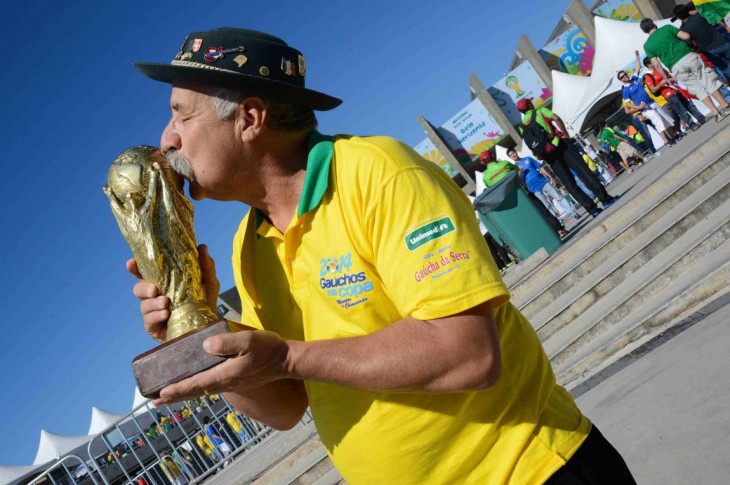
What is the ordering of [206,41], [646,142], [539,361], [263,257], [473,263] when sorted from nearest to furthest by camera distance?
[473,263]
[539,361]
[206,41]
[263,257]
[646,142]

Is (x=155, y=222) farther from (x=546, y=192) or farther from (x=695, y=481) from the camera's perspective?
→ (x=546, y=192)

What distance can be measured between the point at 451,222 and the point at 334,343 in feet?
1.34

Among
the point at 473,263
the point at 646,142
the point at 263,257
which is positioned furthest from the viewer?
the point at 646,142

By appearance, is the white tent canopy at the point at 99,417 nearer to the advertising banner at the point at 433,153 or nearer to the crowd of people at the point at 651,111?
the advertising banner at the point at 433,153

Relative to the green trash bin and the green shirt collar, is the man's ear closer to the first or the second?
the green shirt collar


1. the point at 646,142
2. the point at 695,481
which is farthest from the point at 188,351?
the point at 646,142

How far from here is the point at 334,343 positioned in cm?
156

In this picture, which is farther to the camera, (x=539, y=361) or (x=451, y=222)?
(x=539, y=361)

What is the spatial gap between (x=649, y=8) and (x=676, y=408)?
2979 cm

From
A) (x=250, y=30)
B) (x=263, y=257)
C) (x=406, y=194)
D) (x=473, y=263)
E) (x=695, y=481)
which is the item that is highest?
(x=250, y=30)

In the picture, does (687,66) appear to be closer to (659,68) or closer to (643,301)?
(659,68)

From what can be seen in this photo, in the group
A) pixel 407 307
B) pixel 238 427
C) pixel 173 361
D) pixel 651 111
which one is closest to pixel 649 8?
pixel 651 111

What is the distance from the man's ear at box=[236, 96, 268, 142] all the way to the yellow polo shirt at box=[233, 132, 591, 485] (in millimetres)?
206

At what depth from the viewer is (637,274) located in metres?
6.19
